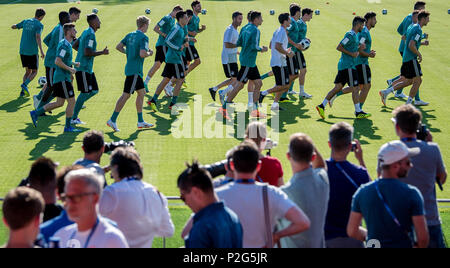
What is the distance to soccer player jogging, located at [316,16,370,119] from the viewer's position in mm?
12953

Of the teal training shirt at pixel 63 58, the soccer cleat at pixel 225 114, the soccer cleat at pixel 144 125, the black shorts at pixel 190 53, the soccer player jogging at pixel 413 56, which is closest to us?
the teal training shirt at pixel 63 58

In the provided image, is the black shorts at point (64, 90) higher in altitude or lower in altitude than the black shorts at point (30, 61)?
lower

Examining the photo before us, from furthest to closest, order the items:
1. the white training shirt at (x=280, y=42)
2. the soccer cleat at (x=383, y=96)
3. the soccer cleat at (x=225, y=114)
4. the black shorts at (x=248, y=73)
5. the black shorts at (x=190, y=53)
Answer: the black shorts at (x=190, y=53) < the soccer cleat at (x=383, y=96) < the black shorts at (x=248, y=73) < the white training shirt at (x=280, y=42) < the soccer cleat at (x=225, y=114)

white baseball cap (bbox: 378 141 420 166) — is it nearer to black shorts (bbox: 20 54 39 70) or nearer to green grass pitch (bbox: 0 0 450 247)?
green grass pitch (bbox: 0 0 450 247)

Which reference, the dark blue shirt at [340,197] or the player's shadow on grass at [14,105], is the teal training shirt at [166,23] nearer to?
the player's shadow on grass at [14,105]

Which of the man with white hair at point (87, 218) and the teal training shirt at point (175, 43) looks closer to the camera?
the man with white hair at point (87, 218)

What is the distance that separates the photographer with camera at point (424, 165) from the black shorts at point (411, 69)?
26.8ft

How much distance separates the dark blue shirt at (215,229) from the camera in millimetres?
4293

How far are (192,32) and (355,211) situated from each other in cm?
1218

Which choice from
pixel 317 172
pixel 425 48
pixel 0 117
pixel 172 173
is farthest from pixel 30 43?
pixel 425 48

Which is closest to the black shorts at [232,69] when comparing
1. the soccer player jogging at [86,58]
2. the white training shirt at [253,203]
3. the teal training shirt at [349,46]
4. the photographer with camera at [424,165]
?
the teal training shirt at [349,46]

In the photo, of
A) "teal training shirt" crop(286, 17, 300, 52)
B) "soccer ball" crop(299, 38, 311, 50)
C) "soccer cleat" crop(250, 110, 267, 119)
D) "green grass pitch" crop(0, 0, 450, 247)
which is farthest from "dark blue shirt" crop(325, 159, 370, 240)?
"teal training shirt" crop(286, 17, 300, 52)

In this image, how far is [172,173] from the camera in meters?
10.0

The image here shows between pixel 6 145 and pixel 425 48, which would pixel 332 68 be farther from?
pixel 6 145
